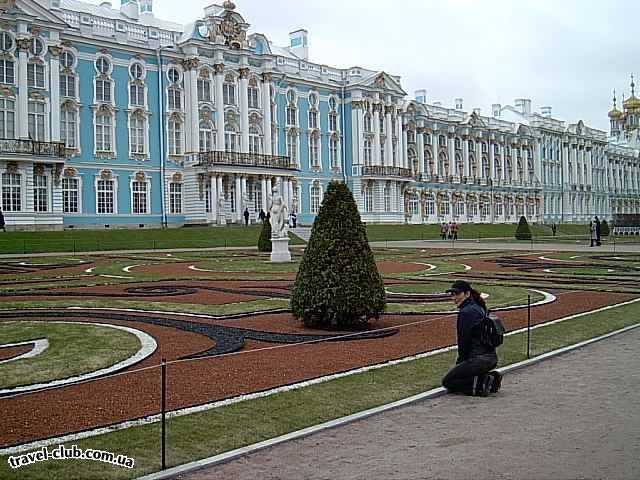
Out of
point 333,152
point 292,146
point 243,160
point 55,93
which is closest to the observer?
point 55,93

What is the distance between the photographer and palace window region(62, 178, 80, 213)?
49094 millimetres

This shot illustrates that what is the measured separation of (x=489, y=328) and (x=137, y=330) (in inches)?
240

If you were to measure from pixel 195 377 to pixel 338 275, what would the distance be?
3727 millimetres

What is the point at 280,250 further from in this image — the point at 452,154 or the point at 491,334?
the point at 452,154

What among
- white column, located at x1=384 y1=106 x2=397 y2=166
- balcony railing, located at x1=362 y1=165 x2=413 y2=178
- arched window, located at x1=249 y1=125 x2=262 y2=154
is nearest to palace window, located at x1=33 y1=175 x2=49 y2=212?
arched window, located at x1=249 y1=125 x2=262 y2=154

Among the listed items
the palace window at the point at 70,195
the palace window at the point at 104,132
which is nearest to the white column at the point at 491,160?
the palace window at the point at 104,132

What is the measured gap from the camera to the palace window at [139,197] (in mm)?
53344

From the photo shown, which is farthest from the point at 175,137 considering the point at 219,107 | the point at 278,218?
the point at 278,218

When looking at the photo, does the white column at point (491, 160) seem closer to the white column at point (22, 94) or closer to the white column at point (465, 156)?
the white column at point (465, 156)

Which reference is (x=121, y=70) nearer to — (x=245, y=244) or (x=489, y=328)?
(x=245, y=244)

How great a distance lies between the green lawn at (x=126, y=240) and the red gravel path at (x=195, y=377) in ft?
88.4

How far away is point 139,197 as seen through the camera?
5372 centimetres

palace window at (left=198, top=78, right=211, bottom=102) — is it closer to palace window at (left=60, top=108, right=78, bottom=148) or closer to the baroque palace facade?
the baroque palace facade

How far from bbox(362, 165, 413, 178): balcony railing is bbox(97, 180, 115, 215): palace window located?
81.9 ft
